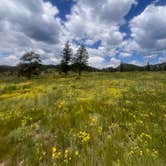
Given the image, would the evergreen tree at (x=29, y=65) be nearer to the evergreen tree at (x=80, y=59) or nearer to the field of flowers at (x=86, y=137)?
the evergreen tree at (x=80, y=59)

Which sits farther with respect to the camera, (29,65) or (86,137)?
(29,65)

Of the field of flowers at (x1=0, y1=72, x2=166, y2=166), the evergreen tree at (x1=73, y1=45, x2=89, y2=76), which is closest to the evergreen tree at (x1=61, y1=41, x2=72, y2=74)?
the evergreen tree at (x1=73, y1=45, x2=89, y2=76)

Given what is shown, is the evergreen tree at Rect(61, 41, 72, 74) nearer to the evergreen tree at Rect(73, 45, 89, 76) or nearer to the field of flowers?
the evergreen tree at Rect(73, 45, 89, 76)

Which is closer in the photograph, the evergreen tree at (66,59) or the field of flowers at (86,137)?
the field of flowers at (86,137)

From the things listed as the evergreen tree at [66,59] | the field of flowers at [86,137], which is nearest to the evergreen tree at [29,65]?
the evergreen tree at [66,59]

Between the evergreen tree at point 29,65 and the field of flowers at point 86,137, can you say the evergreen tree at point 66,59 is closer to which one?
the evergreen tree at point 29,65

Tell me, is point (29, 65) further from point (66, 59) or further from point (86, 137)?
point (86, 137)

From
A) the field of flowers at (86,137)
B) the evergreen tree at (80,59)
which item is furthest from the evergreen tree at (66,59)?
the field of flowers at (86,137)

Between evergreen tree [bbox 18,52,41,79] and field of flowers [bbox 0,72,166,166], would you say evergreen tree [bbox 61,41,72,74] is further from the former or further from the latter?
field of flowers [bbox 0,72,166,166]

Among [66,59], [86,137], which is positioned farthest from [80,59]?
[86,137]

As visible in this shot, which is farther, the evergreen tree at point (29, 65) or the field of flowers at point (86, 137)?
the evergreen tree at point (29, 65)

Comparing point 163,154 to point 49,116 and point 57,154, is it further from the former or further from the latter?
point 49,116

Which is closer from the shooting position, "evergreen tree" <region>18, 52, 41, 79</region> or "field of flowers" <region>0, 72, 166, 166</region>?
"field of flowers" <region>0, 72, 166, 166</region>

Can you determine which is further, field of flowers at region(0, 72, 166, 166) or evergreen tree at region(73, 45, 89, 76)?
evergreen tree at region(73, 45, 89, 76)
